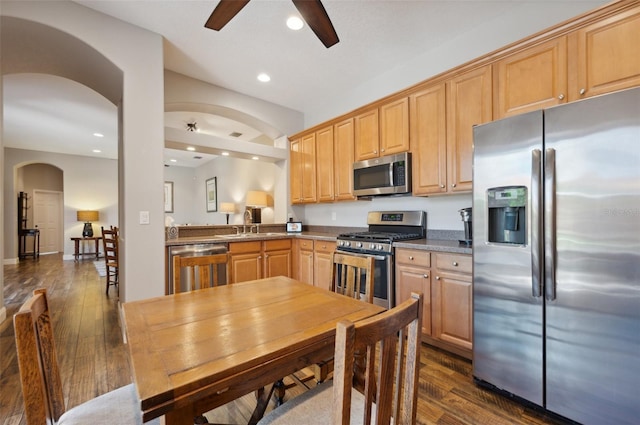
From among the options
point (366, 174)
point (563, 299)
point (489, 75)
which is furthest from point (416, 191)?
point (563, 299)

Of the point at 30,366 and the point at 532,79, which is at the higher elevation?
the point at 532,79

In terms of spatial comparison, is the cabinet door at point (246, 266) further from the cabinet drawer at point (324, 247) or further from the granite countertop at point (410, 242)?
the cabinet drawer at point (324, 247)

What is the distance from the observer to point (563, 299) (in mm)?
1529

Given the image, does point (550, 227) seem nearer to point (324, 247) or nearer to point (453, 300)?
point (453, 300)

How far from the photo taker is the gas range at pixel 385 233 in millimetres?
2779

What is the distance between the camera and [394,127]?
303 centimetres

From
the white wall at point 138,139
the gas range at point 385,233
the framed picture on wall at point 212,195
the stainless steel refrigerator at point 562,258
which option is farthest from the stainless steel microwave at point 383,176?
the framed picture on wall at point 212,195

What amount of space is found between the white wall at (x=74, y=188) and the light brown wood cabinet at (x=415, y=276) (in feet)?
28.6

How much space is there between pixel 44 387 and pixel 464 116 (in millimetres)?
2999

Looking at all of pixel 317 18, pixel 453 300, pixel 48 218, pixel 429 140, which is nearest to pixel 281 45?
pixel 317 18

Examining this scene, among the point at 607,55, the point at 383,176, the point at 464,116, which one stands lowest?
the point at 383,176

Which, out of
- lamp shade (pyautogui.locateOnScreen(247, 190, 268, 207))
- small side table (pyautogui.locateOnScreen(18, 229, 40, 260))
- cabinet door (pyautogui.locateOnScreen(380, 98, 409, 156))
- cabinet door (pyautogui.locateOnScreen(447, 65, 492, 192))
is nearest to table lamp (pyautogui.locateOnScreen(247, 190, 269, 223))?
lamp shade (pyautogui.locateOnScreen(247, 190, 268, 207))

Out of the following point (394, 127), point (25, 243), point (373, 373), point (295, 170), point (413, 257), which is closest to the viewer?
point (373, 373)

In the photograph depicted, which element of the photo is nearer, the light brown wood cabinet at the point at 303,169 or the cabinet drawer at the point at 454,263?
the cabinet drawer at the point at 454,263
